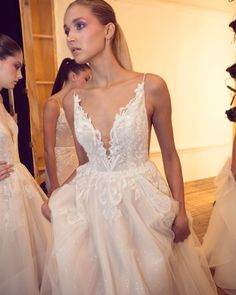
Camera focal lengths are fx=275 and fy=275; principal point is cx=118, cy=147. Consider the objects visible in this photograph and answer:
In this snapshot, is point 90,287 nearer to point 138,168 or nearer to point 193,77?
point 138,168

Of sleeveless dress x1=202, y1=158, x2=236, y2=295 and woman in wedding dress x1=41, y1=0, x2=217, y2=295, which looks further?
sleeveless dress x1=202, y1=158, x2=236, y2=295

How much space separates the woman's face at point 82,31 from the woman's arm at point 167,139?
0.24m

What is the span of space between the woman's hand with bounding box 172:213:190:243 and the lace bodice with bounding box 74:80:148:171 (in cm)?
25

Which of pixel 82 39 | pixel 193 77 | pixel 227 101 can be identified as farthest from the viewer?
pixel 227 101

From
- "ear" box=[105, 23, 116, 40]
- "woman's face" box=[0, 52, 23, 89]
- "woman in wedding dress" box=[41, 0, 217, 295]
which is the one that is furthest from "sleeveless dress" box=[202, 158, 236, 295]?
"woman's face" box=[0, 52, 23, 89]

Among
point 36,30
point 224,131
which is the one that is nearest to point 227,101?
point 224,131

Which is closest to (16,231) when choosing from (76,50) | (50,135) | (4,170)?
(4,170)

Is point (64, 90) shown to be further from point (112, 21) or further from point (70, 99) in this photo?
point (112, 21)

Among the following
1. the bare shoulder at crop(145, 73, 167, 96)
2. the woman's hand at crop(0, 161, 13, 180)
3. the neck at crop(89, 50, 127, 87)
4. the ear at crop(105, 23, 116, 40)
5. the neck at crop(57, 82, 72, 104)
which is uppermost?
the ear at crop(105, 23, 116, 40)

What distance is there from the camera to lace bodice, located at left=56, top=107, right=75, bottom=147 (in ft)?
6.30

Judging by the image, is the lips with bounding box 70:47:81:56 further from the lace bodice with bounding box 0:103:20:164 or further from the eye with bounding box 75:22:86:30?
the lace bodice with bounding box 0:103:20:164

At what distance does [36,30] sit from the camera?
3057 millimetres

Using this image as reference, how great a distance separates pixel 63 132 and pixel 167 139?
1099 millimetres

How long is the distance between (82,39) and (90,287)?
0.83 metres
